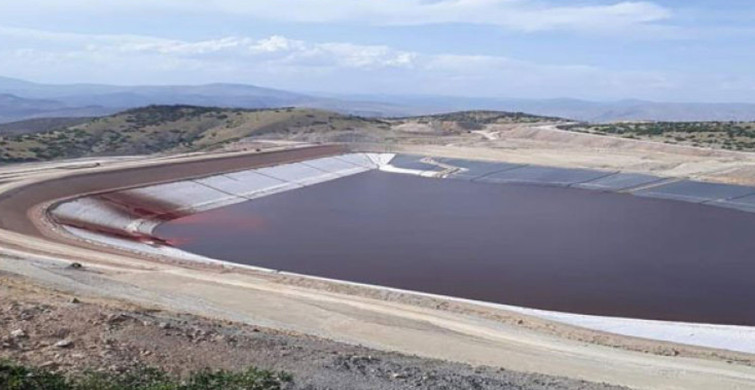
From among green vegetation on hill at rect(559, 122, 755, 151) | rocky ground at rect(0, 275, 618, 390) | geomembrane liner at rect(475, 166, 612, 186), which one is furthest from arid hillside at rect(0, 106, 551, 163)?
rocky ground at rect(0, 275, 618, 390)

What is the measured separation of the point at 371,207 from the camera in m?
43.9

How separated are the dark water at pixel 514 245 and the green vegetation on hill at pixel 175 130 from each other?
25.3 metres

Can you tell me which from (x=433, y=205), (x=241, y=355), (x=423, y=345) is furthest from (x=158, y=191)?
(x=241, y=355)

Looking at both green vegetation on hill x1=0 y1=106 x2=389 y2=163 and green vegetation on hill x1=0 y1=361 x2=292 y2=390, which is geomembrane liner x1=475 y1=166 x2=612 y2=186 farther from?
green vegetation on hill x1=0 y1=361 x2=292 y2=390

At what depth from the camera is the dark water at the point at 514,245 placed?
25453 millimetres

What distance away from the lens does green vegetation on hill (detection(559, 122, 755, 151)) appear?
222 feet

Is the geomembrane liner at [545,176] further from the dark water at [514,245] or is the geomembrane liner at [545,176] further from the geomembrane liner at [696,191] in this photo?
the geomembrane liner at [696,191]

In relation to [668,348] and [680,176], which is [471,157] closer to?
[680,176]

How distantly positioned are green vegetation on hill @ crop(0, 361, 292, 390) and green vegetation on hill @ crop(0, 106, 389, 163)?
5435cm

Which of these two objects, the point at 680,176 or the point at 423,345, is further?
the point at 680,176

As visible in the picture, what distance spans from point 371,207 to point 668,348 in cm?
2661

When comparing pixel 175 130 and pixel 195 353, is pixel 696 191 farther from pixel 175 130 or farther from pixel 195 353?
pixel 175 130

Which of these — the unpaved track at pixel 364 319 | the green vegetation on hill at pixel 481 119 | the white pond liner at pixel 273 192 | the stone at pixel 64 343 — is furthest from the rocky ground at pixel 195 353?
the green vegetation on hill at pixel 481 119

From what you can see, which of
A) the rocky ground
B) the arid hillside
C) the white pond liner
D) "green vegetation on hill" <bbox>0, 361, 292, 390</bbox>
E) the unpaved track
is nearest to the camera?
"green vegetation on hill" <bbox>0, 361, 292, 390</bbox>
